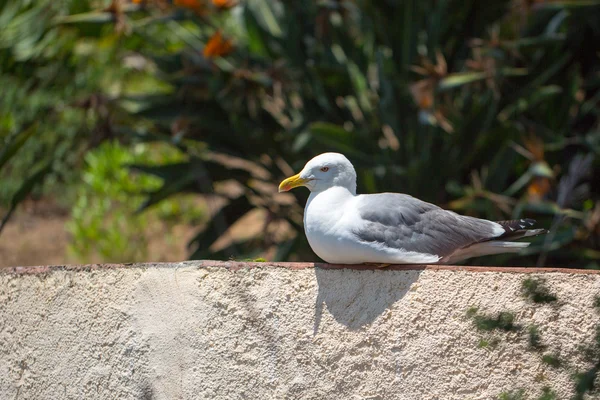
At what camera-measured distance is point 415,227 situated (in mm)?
2920

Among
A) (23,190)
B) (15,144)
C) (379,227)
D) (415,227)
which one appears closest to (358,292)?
(379,227)

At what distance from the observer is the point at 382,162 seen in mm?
5301

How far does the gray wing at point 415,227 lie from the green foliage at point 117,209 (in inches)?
166

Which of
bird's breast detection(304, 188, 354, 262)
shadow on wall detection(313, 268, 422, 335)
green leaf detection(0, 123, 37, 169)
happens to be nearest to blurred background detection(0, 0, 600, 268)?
green leaf detection(0, 123, 37, 169)

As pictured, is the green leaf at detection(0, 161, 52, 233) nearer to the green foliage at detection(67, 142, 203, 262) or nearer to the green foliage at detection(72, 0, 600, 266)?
the green foliage at detection(72, 0, 600, 266)

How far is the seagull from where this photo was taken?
2734 millimetres

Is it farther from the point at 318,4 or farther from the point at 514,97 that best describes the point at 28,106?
the point at 514,97

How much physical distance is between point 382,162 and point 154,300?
2.61 m

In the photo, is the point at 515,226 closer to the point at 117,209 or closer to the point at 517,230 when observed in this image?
the point at 517,230

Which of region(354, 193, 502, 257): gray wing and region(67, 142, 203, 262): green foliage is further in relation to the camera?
region(67, 142, 203, 262): green foliage

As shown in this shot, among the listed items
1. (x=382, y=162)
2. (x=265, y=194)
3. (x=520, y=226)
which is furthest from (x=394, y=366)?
(x=265, y=194)

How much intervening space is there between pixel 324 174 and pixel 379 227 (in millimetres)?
290

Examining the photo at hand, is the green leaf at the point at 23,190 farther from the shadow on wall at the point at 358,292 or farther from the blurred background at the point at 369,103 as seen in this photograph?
the shadow on wall at the point at 358,292

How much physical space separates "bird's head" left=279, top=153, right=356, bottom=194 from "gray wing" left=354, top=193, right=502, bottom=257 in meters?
0.11
